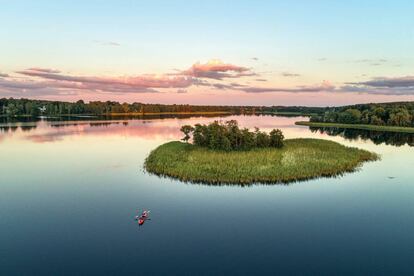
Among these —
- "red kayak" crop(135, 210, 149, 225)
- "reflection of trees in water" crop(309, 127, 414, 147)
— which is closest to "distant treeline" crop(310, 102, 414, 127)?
"reflection of trees in water" crop(309, 127, 414, 147)

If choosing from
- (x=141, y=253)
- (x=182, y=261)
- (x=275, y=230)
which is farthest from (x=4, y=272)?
(x=275, y=230)

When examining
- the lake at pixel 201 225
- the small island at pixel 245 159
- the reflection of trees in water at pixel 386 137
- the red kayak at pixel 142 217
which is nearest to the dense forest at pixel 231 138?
the small island at pixel 245 159

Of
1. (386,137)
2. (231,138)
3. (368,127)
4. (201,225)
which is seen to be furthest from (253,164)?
(368,127)

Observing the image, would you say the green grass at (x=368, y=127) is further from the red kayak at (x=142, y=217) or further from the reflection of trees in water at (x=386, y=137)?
the red kayak at (x=142, y=217)

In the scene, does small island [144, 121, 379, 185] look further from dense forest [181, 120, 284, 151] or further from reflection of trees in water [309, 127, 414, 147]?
reflection of trees in water [309, 127, 414, 147]

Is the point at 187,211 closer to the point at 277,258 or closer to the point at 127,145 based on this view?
the point at 277,258

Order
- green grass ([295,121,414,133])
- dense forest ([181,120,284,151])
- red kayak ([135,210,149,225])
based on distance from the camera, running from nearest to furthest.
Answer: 1. red kayak ([135,210,149,225])
2. dense forest ([181,120,284,151])
3. green grass ([295,121,414,133])

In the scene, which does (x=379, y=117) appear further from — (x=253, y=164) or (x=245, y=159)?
(x=253, y=164)
